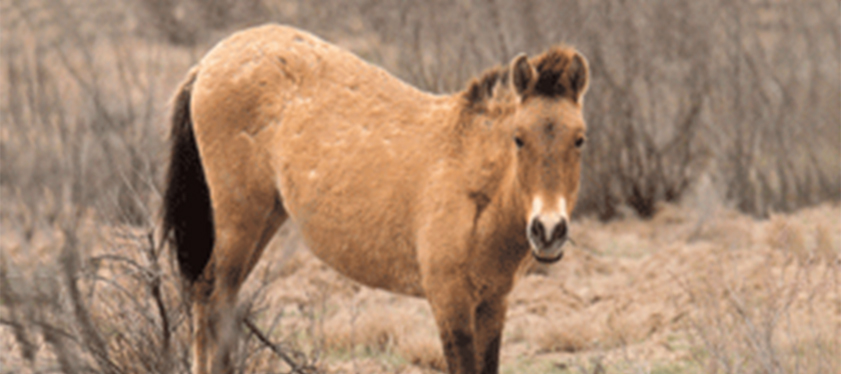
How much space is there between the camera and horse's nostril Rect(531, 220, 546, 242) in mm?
3355

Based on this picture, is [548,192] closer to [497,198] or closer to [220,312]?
[497,198]

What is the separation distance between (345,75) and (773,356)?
2.33 m

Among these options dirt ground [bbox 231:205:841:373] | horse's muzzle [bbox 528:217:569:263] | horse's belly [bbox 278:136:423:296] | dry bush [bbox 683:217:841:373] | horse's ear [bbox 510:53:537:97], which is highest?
horse's ear [bbox 510:53:537:97]

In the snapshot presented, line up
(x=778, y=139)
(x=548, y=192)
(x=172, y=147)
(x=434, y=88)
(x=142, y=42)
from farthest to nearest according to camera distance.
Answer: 1. (x=142, y=42)
2. (x=778, y=139)
3. (x=434, y=88)
4. (x=172, y=147)
5. (x=548, y=192)

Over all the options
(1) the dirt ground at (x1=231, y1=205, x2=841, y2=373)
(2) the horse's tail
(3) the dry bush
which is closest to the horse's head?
(3) the dry bush

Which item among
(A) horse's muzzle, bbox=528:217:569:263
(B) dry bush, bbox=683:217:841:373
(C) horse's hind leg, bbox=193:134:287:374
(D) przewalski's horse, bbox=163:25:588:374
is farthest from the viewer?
(C) horse's hind leg, bbox=193:134:287:374

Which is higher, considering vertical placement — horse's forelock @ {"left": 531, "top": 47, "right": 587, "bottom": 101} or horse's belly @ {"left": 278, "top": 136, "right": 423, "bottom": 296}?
horse's forelock @ {"left": 531, "top": 47, "right": 587, "bottom": 101}

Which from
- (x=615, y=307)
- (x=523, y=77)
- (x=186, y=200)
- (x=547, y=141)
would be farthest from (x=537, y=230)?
(x=615, y=307)

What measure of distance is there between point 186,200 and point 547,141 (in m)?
2.37

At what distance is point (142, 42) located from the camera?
21.5 meters

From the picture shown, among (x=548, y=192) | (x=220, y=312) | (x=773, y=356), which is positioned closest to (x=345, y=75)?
(x=220, y=312)

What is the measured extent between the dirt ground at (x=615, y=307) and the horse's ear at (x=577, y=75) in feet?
3.34

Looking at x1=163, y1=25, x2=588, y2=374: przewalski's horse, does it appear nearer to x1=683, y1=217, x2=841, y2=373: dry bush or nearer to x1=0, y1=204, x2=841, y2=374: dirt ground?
x1=0, y1=204, x2=841, y2=374: dirt ground

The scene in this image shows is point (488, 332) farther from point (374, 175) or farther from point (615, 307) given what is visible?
point (615, 307)
